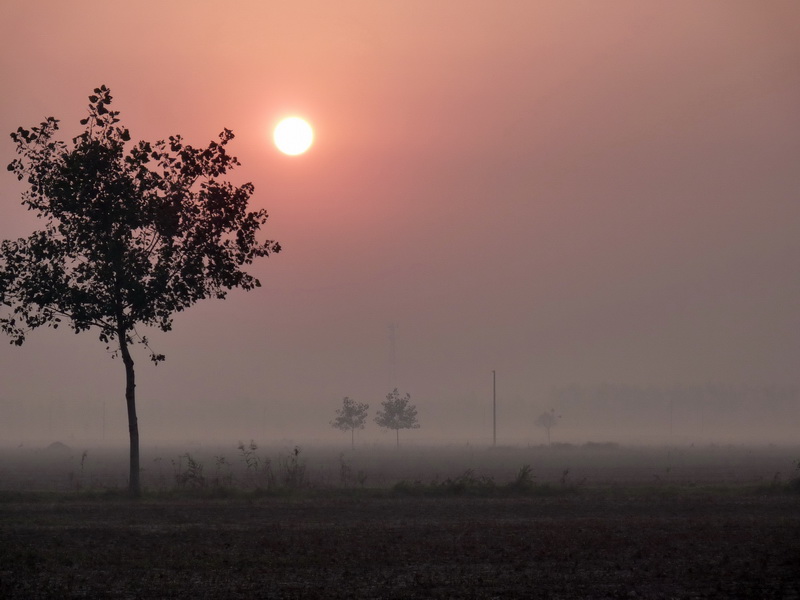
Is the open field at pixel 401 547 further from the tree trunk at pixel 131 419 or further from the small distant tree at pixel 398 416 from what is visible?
the small distant tree at pixel 398 416

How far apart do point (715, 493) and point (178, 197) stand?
22014 mm

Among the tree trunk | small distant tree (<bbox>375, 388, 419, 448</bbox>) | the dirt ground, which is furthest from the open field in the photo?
small distant tree (<bbox>375, 388, 419, 448</bbox>)

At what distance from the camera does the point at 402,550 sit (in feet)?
61.2

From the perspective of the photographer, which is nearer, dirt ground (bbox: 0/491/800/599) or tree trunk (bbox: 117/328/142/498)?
dirt ground (bbox: 0/491/800/599)

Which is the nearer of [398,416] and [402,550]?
[402,550]

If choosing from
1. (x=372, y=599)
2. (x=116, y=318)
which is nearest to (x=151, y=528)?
(x=372, y=599)

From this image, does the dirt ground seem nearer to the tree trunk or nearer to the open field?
the open field

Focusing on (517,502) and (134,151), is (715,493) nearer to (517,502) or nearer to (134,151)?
(517,502)

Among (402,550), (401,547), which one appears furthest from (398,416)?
(402,550)

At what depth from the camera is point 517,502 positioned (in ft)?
97.6

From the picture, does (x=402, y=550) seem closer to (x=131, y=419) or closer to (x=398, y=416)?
(x=131, y=419)

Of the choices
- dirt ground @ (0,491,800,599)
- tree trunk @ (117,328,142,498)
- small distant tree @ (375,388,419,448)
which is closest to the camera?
dirt ground @ (0,491,800,599)

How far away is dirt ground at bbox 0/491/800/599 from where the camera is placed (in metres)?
14.8

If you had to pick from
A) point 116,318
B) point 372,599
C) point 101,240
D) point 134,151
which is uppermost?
point 134,151
